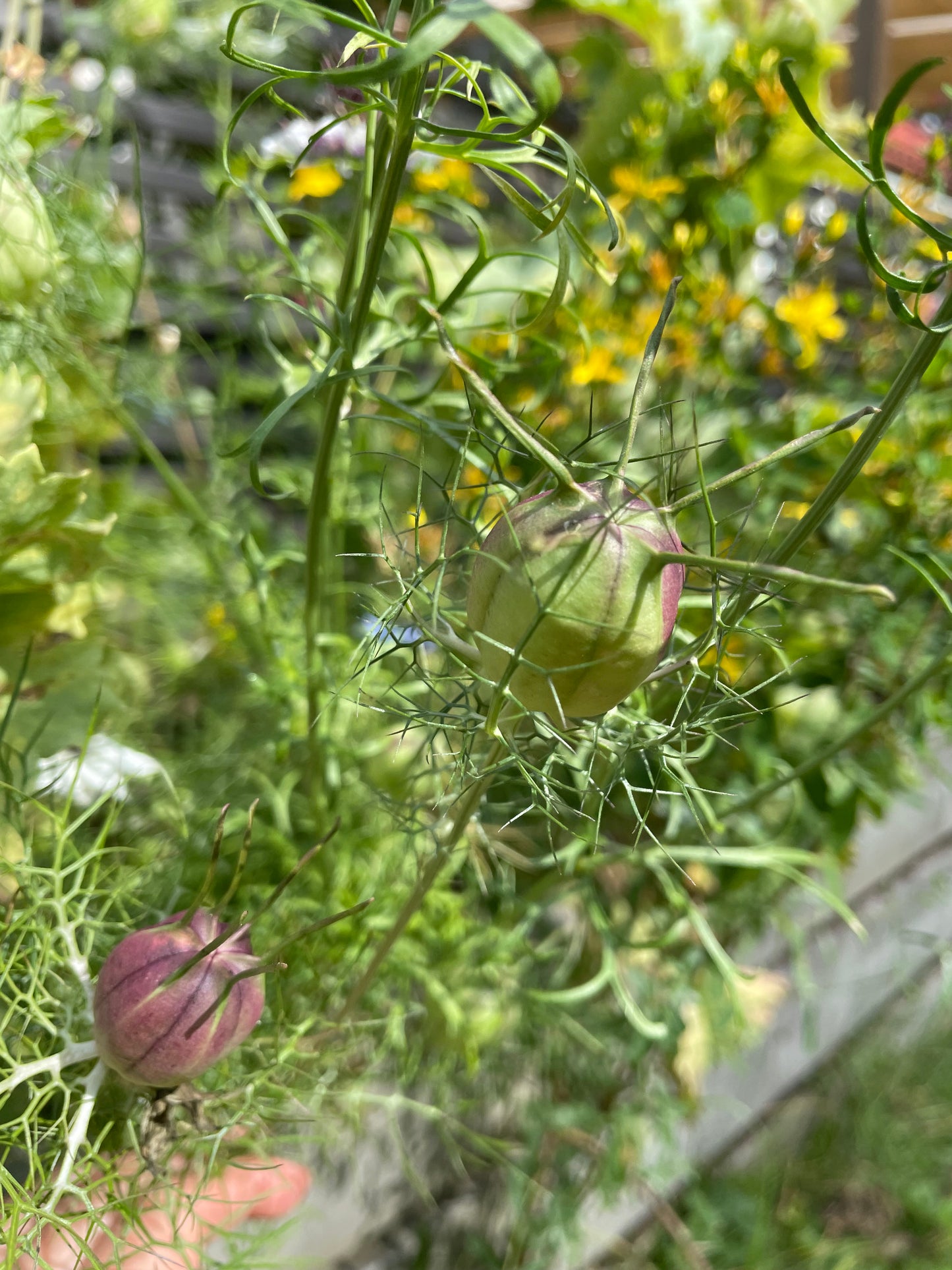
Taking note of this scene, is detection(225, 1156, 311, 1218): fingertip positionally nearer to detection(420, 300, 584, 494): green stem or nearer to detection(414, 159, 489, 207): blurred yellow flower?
detection(420, 300, 584, 494): green stem

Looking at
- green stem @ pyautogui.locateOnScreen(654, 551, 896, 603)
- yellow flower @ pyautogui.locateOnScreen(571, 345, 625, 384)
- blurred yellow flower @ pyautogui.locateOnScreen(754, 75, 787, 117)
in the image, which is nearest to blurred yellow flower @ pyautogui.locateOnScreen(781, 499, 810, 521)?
yellow flower @ pyautogui.locateOnScreen(571, 345, 625, 384)

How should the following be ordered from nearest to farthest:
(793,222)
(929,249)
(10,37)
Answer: (10,37) < (929,249) < (793,222)

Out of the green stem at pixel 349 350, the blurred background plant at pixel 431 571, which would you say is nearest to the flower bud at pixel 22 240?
the blurred background plant at pixel 431 571

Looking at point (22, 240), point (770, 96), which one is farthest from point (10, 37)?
point (770, 96)

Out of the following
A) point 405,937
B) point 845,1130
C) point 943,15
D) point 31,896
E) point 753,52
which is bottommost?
point 845,1130

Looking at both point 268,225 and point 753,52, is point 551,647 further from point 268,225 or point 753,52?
point 753,52

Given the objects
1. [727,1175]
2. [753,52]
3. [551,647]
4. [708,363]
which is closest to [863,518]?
[708,363]

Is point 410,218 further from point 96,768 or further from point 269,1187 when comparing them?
point 269,1187
